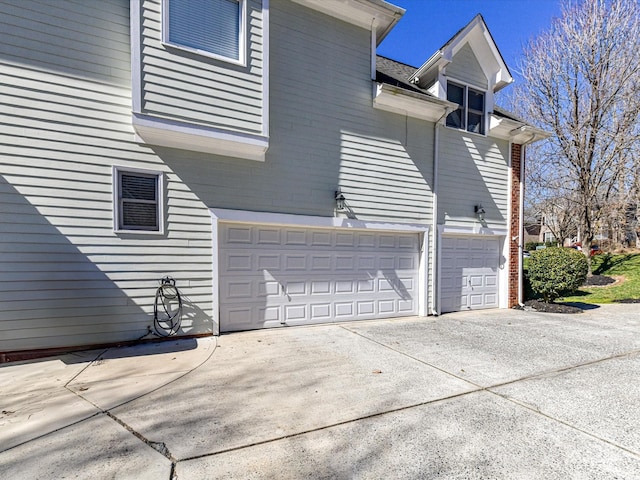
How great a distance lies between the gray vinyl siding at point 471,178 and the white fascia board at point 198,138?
16.2 feet

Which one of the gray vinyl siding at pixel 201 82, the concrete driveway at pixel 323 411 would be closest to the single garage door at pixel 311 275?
the concrete driveway at pixel 323 411

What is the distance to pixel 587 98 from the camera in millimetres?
15180

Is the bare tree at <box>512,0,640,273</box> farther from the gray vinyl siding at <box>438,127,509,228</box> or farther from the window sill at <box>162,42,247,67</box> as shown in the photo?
the window sill at <box>162,42,247,67</box>

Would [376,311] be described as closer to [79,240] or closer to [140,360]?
[140,360]

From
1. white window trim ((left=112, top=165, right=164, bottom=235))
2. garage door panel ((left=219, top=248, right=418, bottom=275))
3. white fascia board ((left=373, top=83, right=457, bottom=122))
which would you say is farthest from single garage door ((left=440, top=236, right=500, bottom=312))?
white window trim ((left=112, top=165, right=164, bottom=235))

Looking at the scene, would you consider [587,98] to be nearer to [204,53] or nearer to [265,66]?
[265,66]

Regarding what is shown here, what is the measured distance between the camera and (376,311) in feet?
26.1

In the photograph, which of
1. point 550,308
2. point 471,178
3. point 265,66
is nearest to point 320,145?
Answer: point 265,66

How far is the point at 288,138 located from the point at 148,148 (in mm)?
2529

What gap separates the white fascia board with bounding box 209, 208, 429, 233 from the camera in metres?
6.18

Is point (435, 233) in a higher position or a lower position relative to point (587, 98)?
Answer: lower

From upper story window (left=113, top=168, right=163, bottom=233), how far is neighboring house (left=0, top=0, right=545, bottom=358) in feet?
0.07

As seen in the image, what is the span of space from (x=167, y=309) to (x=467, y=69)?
9370 millimetres

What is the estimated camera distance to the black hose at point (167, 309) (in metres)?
5.64
